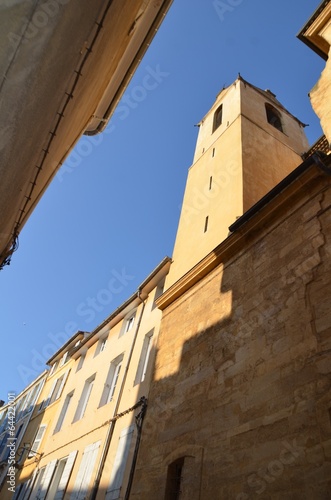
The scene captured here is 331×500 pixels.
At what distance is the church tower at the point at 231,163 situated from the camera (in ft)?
31.4

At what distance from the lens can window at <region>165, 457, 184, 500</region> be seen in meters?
A: 5.69

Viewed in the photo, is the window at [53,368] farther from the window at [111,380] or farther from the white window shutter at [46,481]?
the window at [111,380]

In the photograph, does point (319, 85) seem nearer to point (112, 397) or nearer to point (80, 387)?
point (112, 397)

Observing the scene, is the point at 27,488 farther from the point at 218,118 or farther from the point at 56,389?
the point at 218,118

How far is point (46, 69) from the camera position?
3.16 meters

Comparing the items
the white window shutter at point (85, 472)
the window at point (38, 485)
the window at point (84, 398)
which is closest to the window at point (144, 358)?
the white window shutter at point (85, 472)

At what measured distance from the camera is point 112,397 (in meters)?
10.1

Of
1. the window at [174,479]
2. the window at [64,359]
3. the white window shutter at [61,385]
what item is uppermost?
the window at [64,359]

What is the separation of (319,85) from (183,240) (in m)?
5.14

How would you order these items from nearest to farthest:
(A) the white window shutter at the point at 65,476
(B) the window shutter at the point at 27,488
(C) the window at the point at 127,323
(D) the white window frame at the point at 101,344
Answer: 1. (A) the white window shutter at the point at 65,476
2. (C) the window at the point at 127,323
3. (B) the window shutter at the point at 27,488
4. (D) the white window frame at the point at 101,344

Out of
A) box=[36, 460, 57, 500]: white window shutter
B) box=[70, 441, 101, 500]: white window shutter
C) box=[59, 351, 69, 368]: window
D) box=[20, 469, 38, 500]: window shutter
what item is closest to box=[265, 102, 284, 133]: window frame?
box=[70, 441, 101, 500]: white window shutter

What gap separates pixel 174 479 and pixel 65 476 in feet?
18.7

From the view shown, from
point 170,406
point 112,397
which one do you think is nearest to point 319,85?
point 170,406

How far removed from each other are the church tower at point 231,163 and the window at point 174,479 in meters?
4.59
